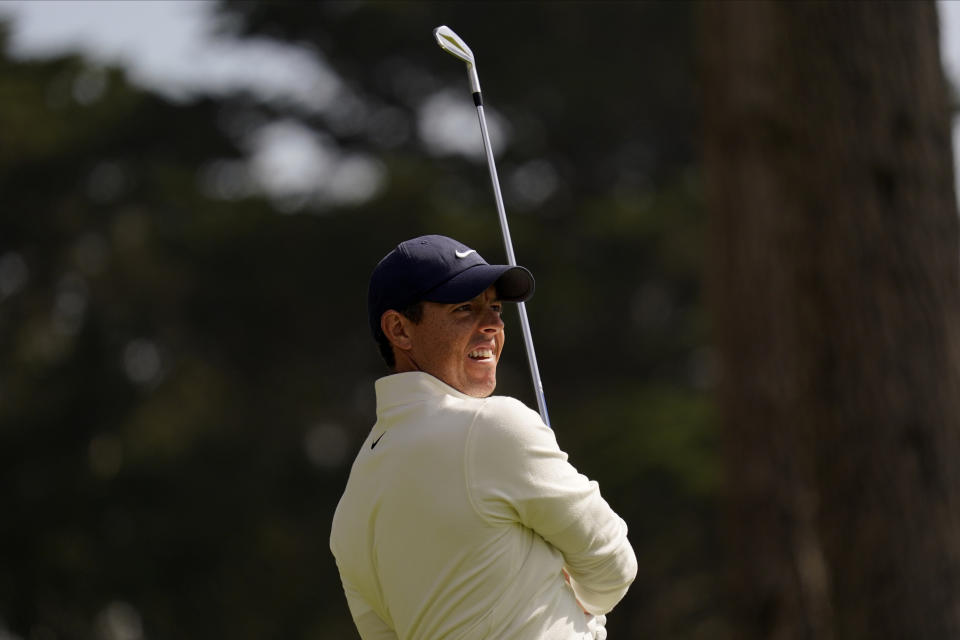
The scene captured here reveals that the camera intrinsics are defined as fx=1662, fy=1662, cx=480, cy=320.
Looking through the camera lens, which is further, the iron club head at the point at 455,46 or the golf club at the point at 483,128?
the iron club head at the point at 455,46

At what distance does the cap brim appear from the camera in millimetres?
2602

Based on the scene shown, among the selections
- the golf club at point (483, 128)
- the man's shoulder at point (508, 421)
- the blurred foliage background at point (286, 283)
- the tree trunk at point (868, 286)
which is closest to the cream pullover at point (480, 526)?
the man's shoulder at point (508, 421)

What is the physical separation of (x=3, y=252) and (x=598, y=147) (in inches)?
257

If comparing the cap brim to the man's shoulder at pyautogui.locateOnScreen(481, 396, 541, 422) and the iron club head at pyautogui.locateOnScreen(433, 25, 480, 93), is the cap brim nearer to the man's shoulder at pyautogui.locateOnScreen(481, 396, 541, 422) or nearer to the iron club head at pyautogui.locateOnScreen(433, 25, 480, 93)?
the man's shoulder at pyautogui.locateOnScreen(481, 396, 541, 422)

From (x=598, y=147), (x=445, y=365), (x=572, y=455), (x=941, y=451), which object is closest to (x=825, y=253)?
(x=941, y=451)

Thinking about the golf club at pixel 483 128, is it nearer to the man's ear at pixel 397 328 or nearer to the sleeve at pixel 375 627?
the man's ear at pixel 397 328

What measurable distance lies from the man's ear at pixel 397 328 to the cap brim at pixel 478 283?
0.07 meters

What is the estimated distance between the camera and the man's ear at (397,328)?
2678 millimetres

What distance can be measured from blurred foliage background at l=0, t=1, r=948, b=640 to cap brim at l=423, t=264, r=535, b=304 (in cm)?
1334

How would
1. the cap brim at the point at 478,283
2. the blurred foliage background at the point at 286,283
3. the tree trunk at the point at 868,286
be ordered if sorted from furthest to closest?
the blurred foliage background at the point at 286,283 → the tree trunk at the point at 868,286 → the cap brim at the point at 478,283

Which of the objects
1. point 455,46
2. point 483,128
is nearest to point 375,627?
point 483,128

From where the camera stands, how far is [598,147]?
18250mm

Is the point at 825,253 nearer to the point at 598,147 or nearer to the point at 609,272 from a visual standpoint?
the point at 609,272

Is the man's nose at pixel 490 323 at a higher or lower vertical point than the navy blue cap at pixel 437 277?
lower
